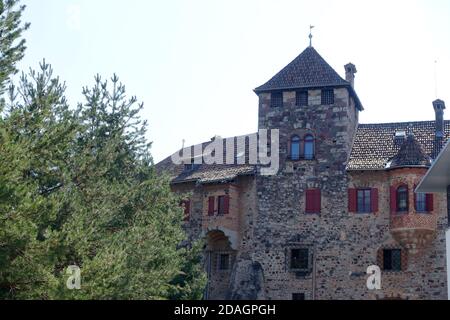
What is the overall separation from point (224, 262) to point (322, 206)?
618cm

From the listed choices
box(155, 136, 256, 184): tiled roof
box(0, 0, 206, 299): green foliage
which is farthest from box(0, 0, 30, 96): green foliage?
box(155, 136, 256, 184): tiled roof

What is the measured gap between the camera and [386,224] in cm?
3638

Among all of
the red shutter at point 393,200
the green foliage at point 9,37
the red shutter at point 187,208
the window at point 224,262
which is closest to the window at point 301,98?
the red shutter at point 393,200

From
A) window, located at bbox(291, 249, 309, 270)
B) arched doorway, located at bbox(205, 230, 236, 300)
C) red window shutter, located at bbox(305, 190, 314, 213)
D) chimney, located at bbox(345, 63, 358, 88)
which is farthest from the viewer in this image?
chimney, located at bbox(345, 63, 358, 88)

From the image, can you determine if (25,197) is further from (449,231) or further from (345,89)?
(345,89)

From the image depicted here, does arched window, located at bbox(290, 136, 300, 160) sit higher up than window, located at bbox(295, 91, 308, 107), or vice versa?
window, located at bbox(295, 91, 308, 107)

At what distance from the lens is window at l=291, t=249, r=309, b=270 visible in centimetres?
3706

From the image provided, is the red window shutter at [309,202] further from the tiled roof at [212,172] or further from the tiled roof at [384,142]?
the tiled roof at [212,172]

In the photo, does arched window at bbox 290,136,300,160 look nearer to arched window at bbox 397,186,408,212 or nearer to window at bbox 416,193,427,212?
arched window at bbox 397,186,408,212

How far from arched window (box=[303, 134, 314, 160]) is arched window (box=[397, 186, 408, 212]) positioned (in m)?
4.74

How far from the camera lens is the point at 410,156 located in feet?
119

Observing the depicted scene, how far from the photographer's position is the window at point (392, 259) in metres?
36.1

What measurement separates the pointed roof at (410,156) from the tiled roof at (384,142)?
0.54 metres
